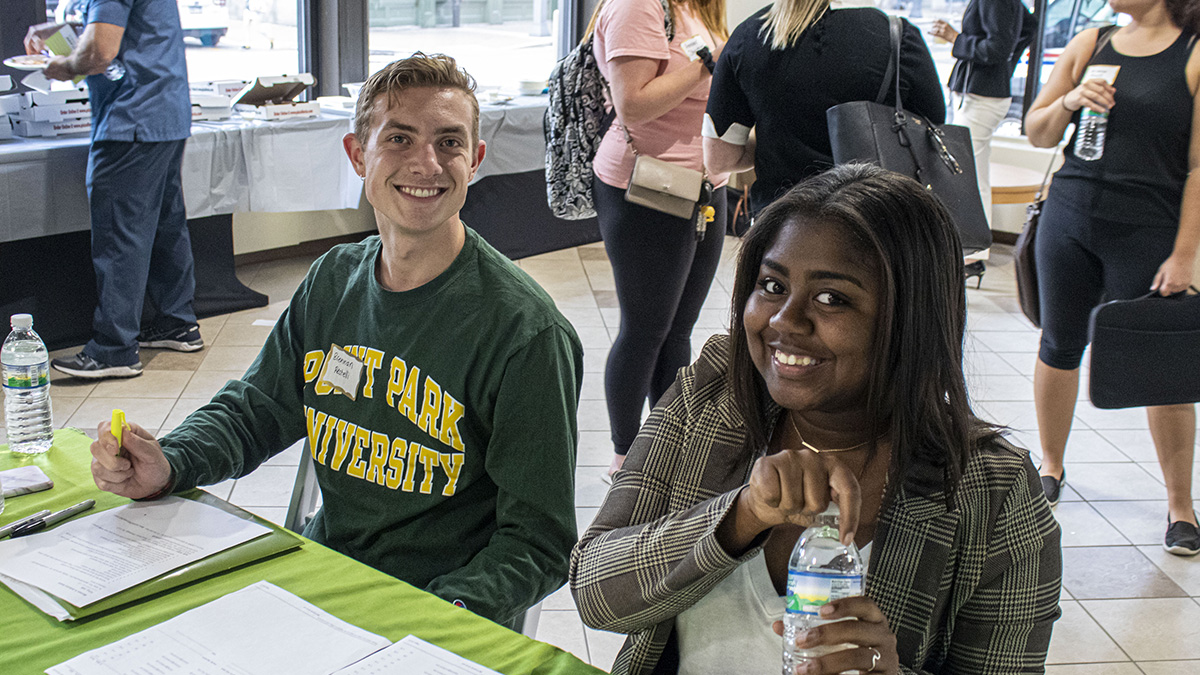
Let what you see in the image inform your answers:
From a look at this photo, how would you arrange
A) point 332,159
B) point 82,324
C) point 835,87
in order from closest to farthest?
point 835,87
point 82,324
point 332,159

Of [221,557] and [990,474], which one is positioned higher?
[990,474]

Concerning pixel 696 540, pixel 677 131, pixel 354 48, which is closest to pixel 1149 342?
pixel 677 131

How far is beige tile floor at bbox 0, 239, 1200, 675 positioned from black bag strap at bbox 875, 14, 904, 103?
2.55 ft

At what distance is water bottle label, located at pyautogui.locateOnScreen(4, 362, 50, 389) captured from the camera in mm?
1689

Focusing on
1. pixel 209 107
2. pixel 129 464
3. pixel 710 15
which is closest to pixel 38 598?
pixel 129 464

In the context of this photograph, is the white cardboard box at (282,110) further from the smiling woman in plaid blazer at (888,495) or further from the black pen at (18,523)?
the smiling woman in plaid blazer at (888,495)

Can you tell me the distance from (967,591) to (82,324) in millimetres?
3881

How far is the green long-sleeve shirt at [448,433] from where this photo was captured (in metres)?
1.44

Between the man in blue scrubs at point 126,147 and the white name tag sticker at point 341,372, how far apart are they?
2561 millimetres

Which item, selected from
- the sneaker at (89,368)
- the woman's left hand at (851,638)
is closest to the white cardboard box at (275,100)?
the sneaker at (89,368)

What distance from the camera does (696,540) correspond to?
110 centimetres

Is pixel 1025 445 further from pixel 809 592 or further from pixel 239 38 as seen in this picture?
pixel 239 38

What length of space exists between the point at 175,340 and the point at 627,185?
2266mm

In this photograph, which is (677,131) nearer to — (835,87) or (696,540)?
(835,87)
